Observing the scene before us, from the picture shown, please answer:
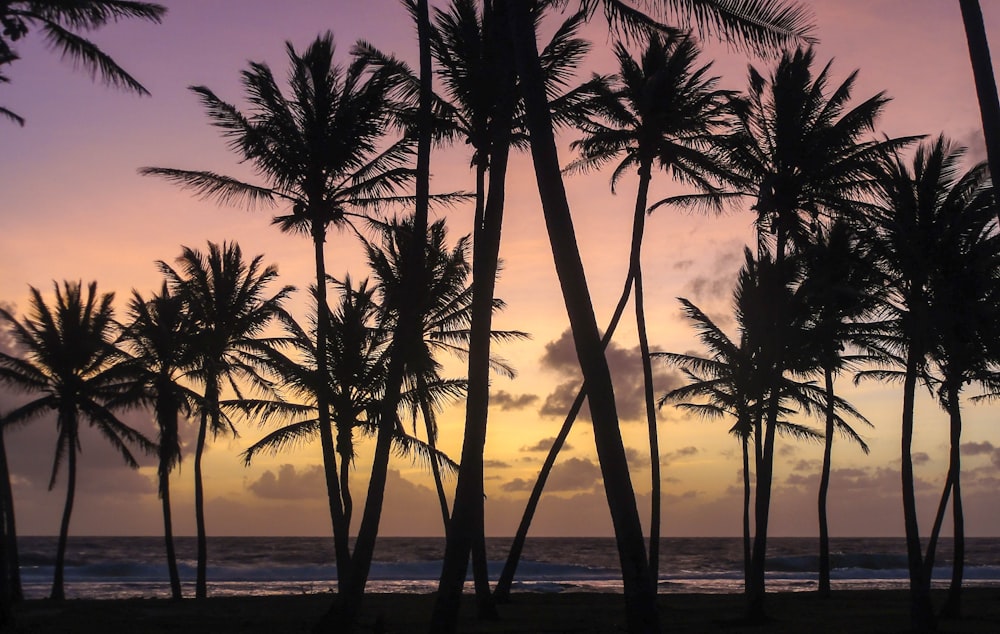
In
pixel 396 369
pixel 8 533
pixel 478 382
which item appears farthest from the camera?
pixel 8 533

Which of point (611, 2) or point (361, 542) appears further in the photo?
point (361, 542)

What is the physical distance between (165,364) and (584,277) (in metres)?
20.0

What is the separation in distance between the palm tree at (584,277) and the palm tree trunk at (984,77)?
5.01 feet

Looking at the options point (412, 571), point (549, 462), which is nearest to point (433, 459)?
point (549, 462)

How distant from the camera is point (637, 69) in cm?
2081

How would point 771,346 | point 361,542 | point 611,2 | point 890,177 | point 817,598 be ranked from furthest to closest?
point 817,598 → point 771,346 → point 890,177 → point 361,542 → point 611,2

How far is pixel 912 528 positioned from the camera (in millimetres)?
14625

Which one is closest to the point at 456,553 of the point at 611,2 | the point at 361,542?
the point at 361,542

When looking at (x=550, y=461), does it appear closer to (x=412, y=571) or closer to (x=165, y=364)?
(x=165, y=364)

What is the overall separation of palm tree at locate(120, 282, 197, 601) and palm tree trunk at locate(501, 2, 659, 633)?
740 inches

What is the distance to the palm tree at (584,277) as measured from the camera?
25.6ft

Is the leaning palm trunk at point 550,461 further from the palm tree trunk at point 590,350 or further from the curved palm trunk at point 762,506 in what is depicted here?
the palm tree trunk at point 590,350

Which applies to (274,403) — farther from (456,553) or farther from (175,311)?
(456,553)

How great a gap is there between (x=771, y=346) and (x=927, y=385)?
3.70 meters
